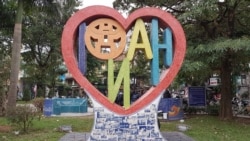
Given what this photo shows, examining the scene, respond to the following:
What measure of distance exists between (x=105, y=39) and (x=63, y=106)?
11.9 m

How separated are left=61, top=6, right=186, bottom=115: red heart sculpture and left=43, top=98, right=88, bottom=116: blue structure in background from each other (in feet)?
35.5

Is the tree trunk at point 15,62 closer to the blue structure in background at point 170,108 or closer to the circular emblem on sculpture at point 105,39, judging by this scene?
the blue structure in background at point 170,108

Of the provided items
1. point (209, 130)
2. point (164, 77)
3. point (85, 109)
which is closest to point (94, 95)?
point (164, 77)

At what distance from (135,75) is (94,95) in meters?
29.5

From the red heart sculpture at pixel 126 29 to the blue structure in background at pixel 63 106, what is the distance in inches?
426

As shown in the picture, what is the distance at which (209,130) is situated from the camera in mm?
13703

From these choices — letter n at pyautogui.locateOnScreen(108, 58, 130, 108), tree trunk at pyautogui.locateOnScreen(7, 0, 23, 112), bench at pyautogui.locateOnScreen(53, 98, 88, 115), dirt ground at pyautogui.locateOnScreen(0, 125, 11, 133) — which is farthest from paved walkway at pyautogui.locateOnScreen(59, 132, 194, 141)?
bench at pyautogui.locateOnScreen(53, 98, 88, 115)

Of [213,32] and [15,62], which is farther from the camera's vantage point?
[15,62]

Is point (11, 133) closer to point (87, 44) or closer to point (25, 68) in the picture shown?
point (87, 44)

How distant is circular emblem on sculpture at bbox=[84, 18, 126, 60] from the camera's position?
9.98 m

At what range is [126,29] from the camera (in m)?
10.2

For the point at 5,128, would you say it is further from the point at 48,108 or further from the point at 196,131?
the point at 196,131

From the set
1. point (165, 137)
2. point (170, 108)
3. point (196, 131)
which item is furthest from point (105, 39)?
point (170, 108)

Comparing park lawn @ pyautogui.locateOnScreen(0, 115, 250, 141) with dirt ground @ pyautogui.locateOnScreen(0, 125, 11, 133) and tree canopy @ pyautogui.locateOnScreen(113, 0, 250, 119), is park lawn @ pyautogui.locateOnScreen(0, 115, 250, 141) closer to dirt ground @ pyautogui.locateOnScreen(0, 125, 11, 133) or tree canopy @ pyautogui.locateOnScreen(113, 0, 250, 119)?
dirt ground @ pyautogui.locateOnScreen(0, 125, 11, 133)
